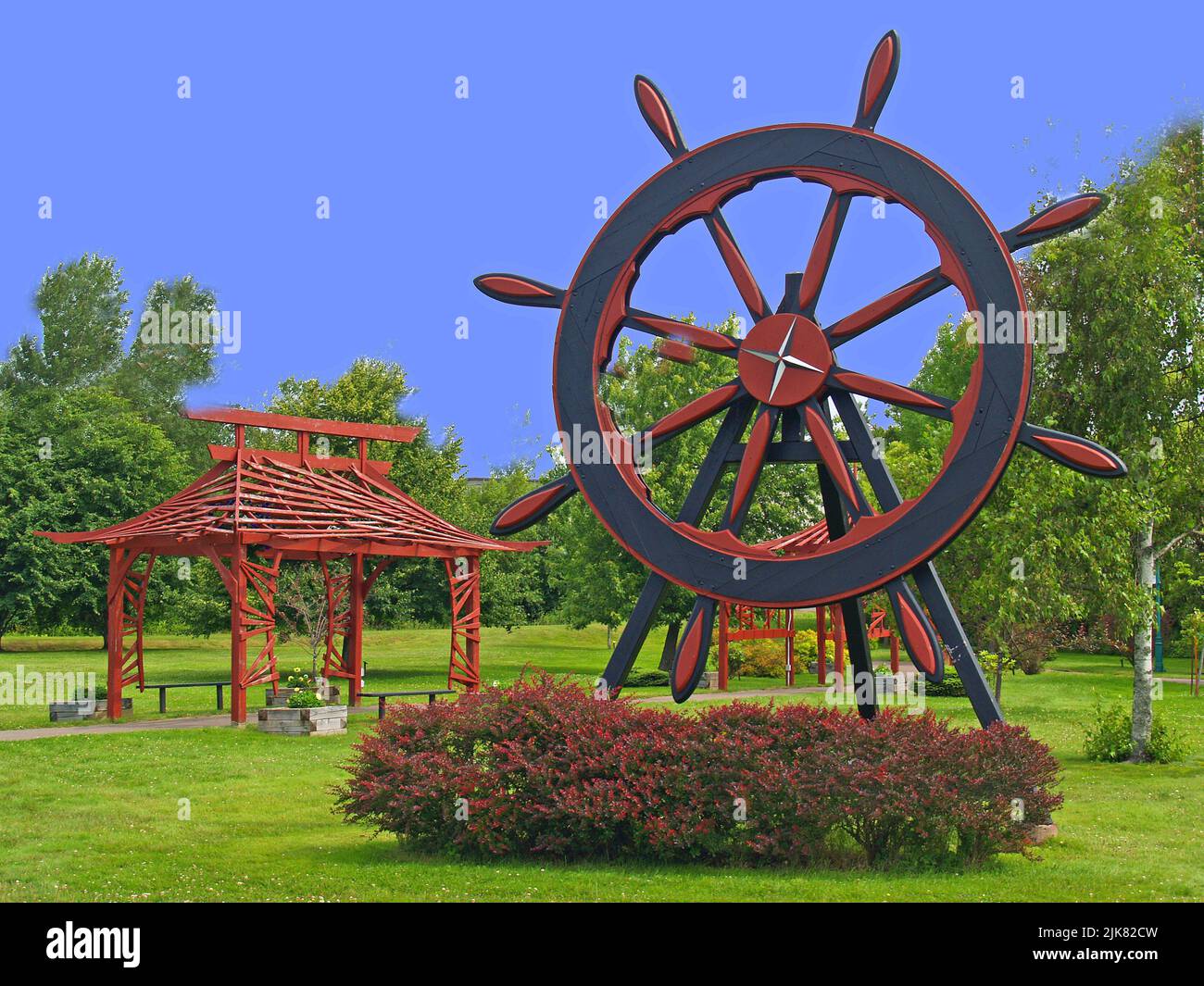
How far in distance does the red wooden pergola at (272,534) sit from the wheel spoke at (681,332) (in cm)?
1086

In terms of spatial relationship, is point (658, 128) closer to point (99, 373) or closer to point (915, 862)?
point (915, 862)

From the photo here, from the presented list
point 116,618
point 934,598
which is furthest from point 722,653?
point 934,598

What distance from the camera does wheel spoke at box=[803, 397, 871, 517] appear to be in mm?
11805

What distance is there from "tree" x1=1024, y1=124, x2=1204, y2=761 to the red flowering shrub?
8.47 metres

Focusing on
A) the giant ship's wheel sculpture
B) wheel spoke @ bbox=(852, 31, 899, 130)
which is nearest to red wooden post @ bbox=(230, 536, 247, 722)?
the giant ship's wheel sculpture

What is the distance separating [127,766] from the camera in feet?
57.4

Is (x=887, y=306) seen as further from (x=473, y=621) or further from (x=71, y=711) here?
(x=71, y=711)

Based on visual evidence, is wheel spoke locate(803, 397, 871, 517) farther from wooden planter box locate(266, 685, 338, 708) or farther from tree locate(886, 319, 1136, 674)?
wooden planter box locate(266, 685, 338, 708)

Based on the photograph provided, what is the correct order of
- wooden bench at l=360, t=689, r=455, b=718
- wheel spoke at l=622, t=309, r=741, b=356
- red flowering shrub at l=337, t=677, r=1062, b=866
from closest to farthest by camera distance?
red flowering shrub at l=337, t=677, r=1062, b=866 → wheel spoke at l=622, t=309, r=741, b=356 → wooden bench at l=360, t=689, r=455, b=718

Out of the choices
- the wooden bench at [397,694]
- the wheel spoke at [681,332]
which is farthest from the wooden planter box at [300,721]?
the wheel spoke at [681,332]

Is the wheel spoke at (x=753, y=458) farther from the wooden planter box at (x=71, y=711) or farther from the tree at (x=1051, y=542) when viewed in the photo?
the wooden planter box at (x=71, y=711)

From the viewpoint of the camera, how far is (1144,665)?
18.2m

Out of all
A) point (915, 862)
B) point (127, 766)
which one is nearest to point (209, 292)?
point (127, 766)

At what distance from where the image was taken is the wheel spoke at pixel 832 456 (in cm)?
1180
